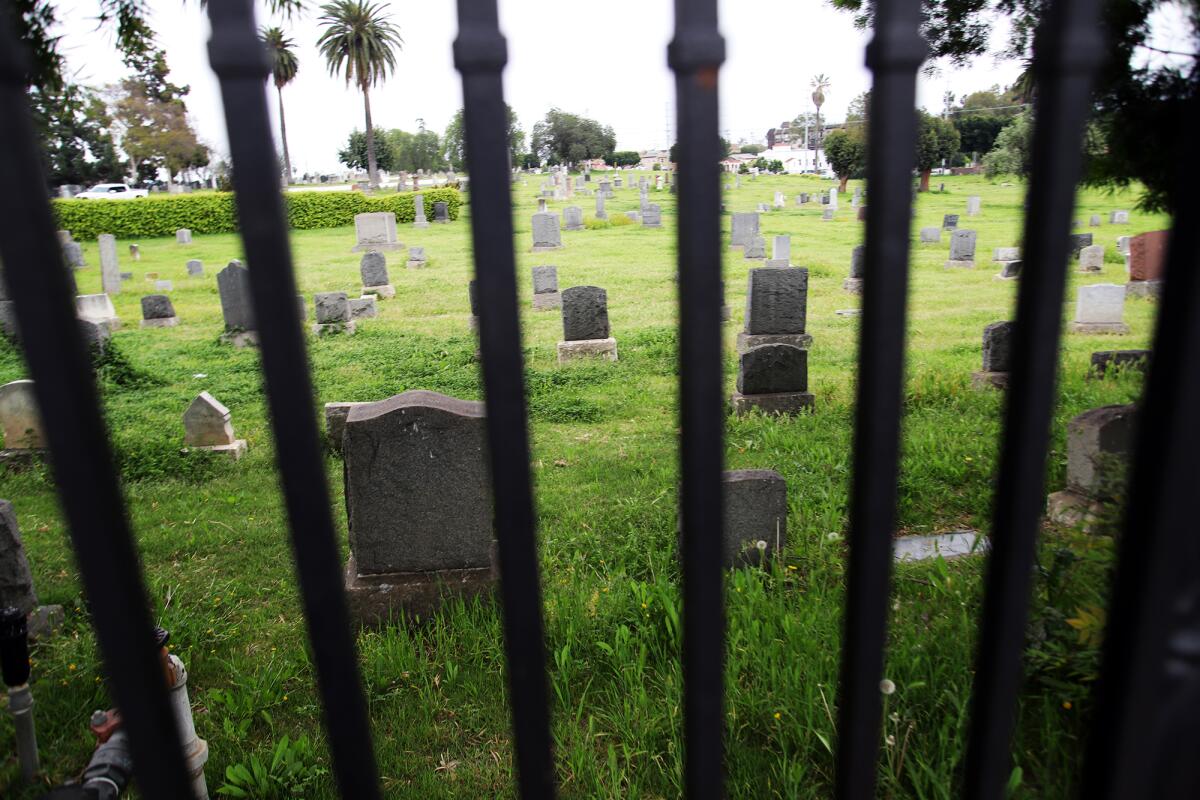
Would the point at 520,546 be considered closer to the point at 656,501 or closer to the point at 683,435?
the point at 683,435

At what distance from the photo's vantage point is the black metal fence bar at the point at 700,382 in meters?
0.65

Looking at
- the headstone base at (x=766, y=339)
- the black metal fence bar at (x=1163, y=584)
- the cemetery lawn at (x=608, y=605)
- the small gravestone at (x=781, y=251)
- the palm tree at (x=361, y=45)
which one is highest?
the palm tree at (x=361, y=45)

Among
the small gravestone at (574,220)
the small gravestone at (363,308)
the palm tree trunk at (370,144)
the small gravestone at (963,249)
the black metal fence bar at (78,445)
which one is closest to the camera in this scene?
the black metal fence bar at (78,445)

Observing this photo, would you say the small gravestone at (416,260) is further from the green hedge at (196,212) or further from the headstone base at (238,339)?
the green hedge at (196,212)

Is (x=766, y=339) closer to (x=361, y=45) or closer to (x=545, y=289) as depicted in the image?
(x=545, y=289)

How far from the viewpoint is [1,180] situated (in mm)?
542

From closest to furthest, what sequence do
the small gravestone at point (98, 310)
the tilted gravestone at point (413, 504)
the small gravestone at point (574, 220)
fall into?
the tilted gravestone at point (413, 504) < the small gravestone at point (98, 310) < the small gravestone at point (574, 220)

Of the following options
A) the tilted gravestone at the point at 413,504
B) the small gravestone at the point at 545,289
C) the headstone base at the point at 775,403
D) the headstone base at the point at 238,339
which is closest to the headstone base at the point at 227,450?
the tilted gravestone at the point at 413,504

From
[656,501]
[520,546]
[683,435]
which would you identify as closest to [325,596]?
[520,546]

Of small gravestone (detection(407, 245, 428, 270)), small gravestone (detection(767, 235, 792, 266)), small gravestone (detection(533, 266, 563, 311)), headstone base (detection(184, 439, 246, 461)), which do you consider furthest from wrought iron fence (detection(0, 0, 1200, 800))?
small gravestone (detection(407, 245, 428, 270))

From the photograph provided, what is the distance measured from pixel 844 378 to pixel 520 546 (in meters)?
7.96

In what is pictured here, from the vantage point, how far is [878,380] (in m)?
0.72

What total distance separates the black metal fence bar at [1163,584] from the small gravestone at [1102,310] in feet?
35.6

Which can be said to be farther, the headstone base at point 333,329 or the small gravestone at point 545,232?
the small gravestone at point 545,232
